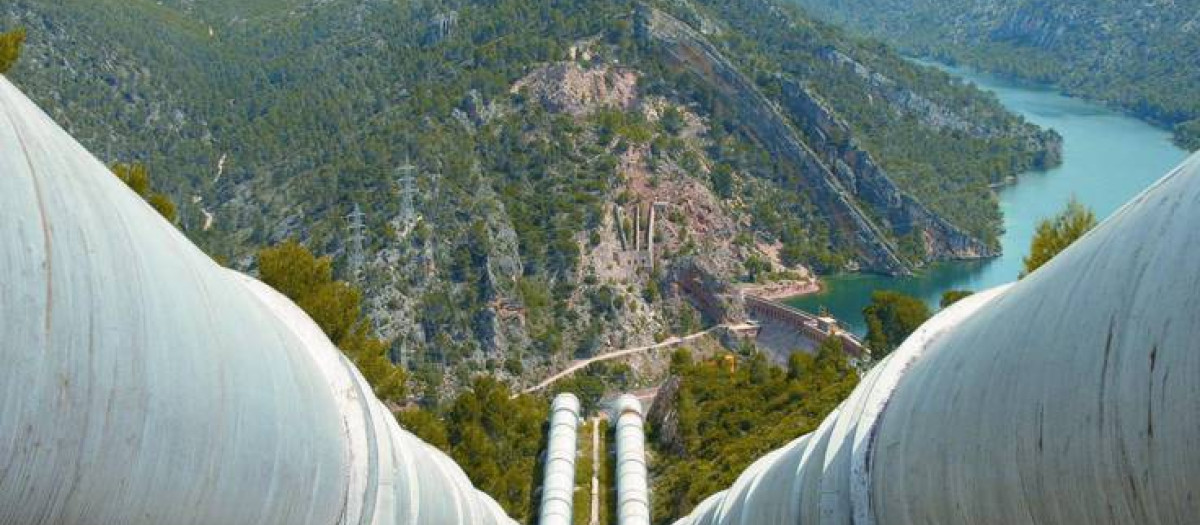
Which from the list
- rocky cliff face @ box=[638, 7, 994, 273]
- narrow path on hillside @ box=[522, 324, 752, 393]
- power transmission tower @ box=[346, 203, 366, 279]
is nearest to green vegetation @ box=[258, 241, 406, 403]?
narrow path on hillside @ box=[522, 324, 752, 393]

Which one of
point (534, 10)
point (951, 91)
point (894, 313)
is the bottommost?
point (951, 91)

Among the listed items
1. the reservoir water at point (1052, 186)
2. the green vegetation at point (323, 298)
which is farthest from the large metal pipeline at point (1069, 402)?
the reservoir water at point (1052, 186)

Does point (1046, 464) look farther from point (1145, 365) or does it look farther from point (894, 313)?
point (894, 313)

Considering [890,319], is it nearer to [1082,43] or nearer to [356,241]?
[356,241]

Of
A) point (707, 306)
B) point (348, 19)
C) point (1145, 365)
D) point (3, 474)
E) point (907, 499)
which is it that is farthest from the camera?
point (348, 19)

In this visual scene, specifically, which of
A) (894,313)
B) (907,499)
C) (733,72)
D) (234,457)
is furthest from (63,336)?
(733,72)
